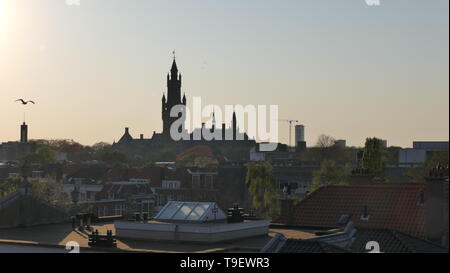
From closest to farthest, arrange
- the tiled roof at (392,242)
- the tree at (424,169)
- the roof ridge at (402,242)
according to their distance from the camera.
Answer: the tiled roof at (392,242), the roof ridge at (402,242), the tree at (424,169)

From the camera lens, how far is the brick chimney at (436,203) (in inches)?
1453

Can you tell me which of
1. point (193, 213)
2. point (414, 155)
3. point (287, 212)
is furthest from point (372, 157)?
point (193, 213)

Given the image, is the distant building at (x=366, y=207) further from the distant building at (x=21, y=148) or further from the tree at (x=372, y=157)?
the distant building at (x=21, y=148)

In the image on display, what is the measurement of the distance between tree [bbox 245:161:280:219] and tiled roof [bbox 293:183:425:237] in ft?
118

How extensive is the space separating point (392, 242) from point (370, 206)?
54.6ft

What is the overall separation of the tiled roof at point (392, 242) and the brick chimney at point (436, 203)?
4.38m

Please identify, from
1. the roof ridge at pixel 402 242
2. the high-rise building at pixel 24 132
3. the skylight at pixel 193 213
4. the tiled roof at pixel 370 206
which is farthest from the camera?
the high-rise building at pixel 24 132

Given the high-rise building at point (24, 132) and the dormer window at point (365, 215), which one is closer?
the dormer window at point (365, 215)

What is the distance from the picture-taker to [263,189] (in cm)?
9350

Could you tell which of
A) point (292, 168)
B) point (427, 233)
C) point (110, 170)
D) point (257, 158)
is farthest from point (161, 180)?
point (427, 233)

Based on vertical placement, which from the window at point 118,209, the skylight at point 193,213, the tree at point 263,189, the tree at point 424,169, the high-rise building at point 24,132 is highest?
the high-rise building at point 24,132

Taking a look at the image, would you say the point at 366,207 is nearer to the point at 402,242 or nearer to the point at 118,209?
the point at 402,242

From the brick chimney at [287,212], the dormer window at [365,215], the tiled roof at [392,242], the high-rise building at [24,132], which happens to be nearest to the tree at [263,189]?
the brick chimney at [287,212]
